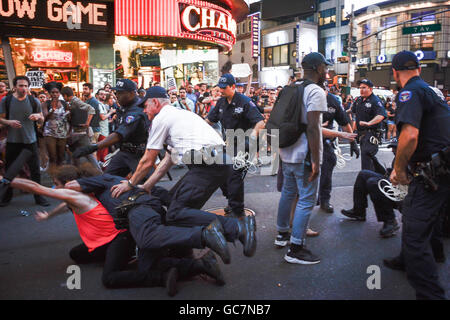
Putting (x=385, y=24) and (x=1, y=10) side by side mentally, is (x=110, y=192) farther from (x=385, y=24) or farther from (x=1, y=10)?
(x=385, y=24)

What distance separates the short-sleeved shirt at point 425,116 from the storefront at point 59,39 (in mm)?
13233

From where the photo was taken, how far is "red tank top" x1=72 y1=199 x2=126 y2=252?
359 centimetres

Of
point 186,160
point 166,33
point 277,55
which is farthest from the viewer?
point 277,55

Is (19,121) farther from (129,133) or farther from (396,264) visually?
(396,264)

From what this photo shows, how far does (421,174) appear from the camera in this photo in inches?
110

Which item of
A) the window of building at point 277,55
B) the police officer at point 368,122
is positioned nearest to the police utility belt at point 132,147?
the police officer at point 368,122

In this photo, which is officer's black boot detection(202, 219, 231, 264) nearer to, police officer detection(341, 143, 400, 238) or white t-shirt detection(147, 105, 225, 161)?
white t-shirt detection(147, 105, 225, 161)

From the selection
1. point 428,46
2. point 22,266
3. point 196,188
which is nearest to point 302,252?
point 196,188

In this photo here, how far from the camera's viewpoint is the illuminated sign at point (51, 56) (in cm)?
1413

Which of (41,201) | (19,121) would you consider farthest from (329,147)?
(19,121)

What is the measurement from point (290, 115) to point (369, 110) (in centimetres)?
348

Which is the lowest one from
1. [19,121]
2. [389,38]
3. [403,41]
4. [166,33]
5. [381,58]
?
[19,121]

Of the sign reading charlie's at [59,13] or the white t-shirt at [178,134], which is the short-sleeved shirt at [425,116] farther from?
the sign reading charlie's at [59,13]
